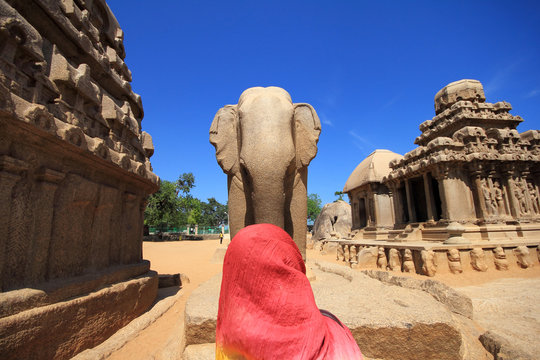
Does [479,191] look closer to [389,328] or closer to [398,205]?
[398,205]

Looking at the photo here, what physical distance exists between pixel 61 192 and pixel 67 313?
1.29 meters

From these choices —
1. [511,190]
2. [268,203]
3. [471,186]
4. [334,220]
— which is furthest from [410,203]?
[334,220]

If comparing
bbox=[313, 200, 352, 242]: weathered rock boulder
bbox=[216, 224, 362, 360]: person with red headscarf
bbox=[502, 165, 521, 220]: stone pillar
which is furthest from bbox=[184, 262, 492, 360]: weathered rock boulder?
bbox=[313, 200, 352, 242]: weathered rock boulder

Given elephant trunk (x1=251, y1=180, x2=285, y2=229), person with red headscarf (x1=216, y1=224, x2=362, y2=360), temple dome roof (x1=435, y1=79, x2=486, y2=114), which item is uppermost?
temple dome roof (x1=435, y1=79, x2=486, y2=114)

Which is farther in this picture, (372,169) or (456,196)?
(372,169)

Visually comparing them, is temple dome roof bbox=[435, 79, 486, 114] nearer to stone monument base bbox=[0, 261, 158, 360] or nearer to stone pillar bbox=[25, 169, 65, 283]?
stone monument base bbox=[0, 261, 158, 360]

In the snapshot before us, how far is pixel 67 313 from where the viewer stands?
2.68 meters

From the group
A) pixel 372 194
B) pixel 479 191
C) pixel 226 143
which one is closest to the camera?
pixel 226 143

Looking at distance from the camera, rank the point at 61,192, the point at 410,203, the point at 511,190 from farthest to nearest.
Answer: the point at 410,203, the point at 511,190, the point at 61,192

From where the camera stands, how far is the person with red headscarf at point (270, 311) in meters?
0.99

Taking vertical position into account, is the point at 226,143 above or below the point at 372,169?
below

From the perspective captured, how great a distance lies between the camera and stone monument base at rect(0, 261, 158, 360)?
7.17ft

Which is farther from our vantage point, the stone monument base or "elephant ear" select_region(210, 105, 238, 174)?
"elephant ear" select_region(210, 105, 238, 174)

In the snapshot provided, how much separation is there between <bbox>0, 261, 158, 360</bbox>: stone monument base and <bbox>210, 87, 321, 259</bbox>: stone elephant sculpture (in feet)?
5.84
